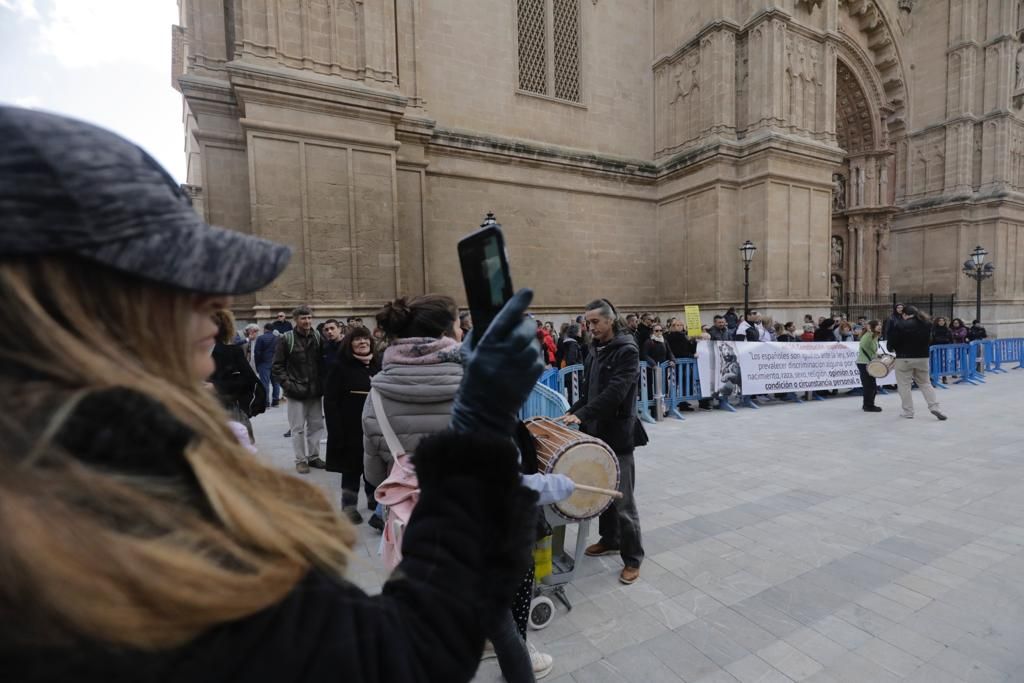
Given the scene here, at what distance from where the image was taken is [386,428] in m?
2.69

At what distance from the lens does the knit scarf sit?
109 inches

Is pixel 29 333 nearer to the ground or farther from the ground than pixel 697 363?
farther from the ground

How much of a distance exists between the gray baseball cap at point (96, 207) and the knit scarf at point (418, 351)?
1984mm

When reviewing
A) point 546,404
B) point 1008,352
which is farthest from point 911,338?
point 1008,352

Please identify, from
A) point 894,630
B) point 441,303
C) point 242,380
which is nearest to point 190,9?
point 242,380

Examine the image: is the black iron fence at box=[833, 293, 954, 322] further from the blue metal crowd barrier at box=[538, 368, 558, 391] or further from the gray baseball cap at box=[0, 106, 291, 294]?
the gray baseball cap at box=[0, 106, 291, 294]

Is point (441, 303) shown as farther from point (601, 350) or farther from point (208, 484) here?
point (208, 484)

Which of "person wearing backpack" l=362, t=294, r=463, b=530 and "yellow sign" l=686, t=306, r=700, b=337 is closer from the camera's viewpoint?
"person wearing backpack" l=362, t=294, r=463, b=530

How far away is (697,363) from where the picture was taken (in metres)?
9.65

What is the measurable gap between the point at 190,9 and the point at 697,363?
14249 millimetres

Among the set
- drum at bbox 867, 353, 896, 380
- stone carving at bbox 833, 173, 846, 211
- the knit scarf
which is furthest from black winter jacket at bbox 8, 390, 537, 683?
stone carving at bbox 833, 173, 846, 211

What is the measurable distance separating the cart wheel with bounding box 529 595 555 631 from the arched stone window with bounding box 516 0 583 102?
16.4 meters

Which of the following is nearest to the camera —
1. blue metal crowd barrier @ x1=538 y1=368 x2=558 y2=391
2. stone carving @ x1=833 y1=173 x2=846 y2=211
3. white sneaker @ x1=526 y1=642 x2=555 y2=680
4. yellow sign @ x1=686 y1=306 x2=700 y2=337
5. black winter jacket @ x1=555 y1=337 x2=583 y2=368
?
white sneaker @ x1=526 y1=642 x2=555 y2=680

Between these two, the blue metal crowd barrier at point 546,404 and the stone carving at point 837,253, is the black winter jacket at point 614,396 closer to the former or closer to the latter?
the blue metal crowd barrier at point 546,404
